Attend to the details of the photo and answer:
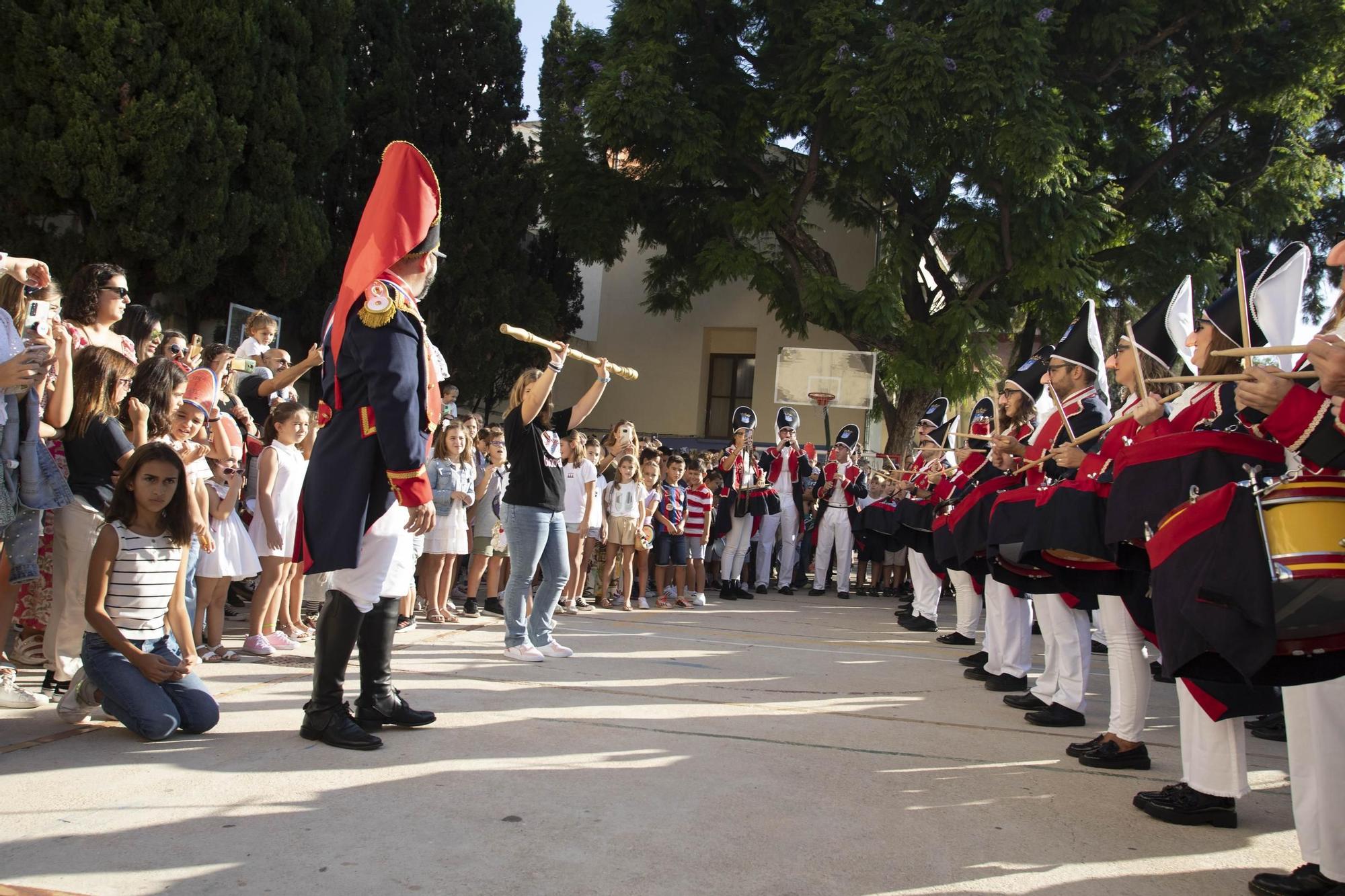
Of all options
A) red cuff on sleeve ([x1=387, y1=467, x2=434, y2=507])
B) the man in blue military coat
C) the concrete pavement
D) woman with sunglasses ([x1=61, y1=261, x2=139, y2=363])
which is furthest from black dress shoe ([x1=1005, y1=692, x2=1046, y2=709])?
woman with sunglasses ([x1=61, y1=261, x2=139, y2=363])

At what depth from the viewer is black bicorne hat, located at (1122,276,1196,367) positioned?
4918 millimetres

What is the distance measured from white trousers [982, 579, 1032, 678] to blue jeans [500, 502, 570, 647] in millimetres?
2828

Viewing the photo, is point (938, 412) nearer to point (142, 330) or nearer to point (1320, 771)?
point (142, 330)

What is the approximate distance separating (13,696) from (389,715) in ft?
5.39

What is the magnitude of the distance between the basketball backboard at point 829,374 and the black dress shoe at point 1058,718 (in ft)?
47.4

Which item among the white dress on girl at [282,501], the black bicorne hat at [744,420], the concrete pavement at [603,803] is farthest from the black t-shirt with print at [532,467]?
the black bicorne hat at [744,420]

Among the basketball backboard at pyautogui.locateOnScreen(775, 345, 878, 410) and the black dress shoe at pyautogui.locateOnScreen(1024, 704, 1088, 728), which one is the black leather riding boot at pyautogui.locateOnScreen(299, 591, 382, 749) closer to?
the black dress shoe at pyautogui.locateOnScreen(1024, 704, 1088, 728)

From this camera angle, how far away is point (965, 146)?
61.8 feet

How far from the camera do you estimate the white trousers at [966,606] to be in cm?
923

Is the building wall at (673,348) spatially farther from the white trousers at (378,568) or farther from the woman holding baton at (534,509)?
the white trousers at (378,568)

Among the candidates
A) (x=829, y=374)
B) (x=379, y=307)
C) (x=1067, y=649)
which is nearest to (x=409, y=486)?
(x=379, y=307)

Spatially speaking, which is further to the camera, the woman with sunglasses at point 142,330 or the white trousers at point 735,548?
the white trousers at point 735,548

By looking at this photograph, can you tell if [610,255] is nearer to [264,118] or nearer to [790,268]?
[790,268]

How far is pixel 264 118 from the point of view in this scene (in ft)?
49.6
